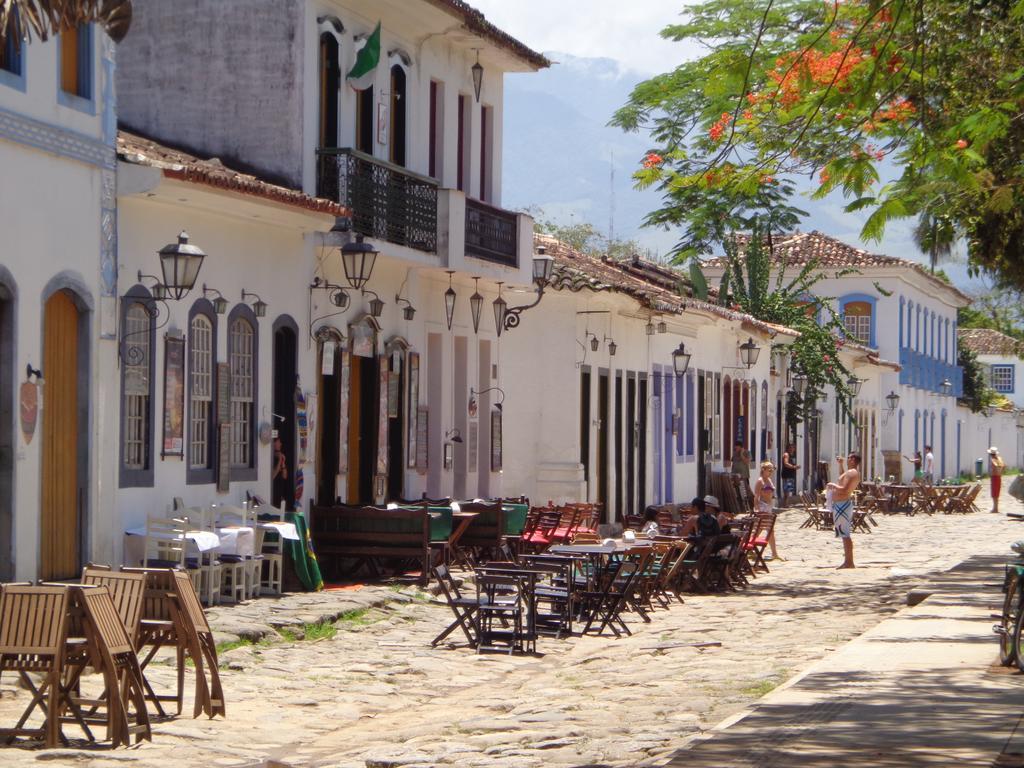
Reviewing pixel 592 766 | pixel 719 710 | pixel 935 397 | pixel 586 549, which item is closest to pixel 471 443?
pixel 586 549

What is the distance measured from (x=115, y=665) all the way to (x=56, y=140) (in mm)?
6697

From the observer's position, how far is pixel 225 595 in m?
16.1

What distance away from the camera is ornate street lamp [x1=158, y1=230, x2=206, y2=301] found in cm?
1522

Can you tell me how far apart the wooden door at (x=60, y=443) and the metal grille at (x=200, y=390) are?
1866 mm

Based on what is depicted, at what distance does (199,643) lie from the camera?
33.3 ft

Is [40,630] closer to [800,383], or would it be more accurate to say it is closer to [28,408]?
[28,408]

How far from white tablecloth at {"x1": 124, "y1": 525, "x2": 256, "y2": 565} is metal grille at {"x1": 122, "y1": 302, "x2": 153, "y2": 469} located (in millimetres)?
677

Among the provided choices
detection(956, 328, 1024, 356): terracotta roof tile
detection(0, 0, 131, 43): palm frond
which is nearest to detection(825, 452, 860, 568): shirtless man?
detection(0, 0, 131, 43): palm frond

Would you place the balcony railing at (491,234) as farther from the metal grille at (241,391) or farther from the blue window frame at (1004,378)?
the blue window frame at (1004,378)

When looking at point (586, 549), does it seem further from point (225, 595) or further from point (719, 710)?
point (719, 710)

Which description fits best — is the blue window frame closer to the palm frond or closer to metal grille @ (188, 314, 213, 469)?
metal grille @ (188, 314, 213, 469)

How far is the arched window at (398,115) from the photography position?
21.8 metres

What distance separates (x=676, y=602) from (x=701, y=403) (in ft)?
54.7

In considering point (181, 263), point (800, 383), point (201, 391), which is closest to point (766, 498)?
point (201, 391)
